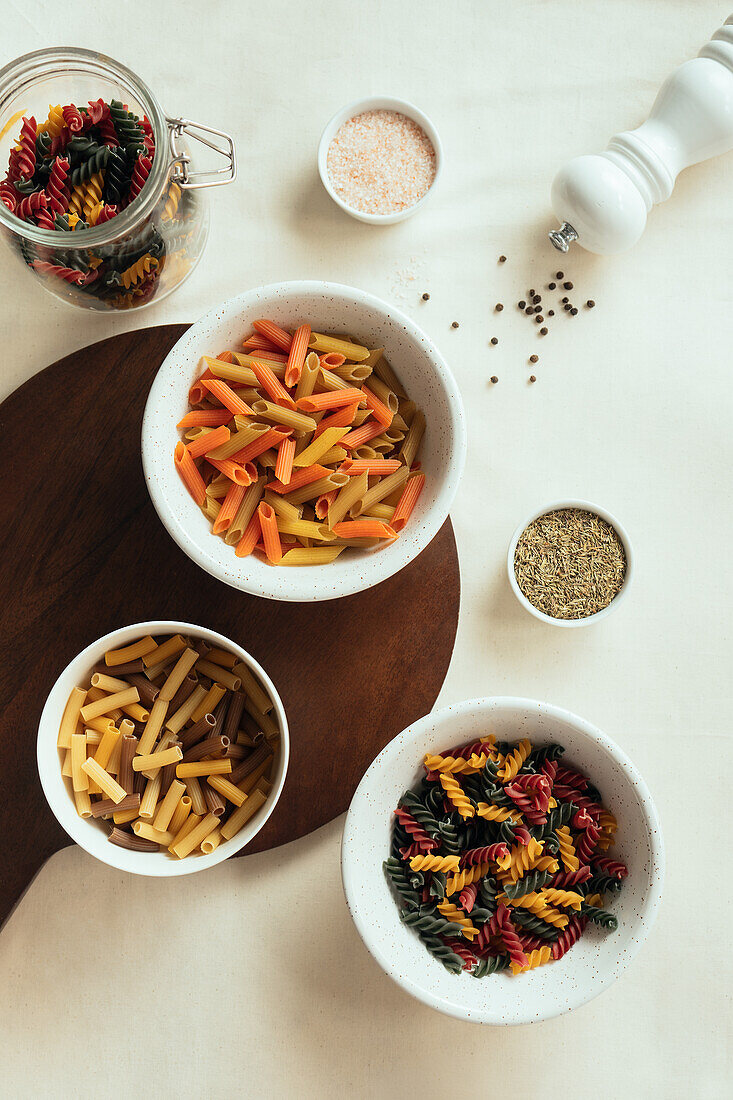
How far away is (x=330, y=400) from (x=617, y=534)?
2.37 ft

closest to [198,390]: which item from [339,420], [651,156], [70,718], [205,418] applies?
[205,418]

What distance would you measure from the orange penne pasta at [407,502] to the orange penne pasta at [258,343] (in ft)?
1.18

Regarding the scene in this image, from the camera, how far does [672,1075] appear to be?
187cm

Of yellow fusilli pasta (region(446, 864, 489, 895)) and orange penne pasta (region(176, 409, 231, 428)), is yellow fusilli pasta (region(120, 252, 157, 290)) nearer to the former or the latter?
orange penne pasta (region(176, 409, 231, 428))

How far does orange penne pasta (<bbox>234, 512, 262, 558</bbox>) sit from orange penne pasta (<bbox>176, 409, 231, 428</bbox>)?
0.58 ft

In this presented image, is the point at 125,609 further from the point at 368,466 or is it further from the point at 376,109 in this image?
the point at 376,109

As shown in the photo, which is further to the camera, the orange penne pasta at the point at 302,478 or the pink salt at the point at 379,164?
the pink salt at the point at 379,164

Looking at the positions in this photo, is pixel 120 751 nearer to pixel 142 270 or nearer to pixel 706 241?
pixel 142 270

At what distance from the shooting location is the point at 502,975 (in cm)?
149

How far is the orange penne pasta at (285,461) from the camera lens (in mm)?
1464

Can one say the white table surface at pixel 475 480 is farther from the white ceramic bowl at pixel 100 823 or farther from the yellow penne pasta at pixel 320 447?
the yellow penne pasta at pixel 320 447

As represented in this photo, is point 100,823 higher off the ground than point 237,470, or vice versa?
point 237,470

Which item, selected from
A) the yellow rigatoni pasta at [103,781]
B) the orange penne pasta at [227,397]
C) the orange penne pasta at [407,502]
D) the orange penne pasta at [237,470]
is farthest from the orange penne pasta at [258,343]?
the yellow rigatoni pasta at [103,781]

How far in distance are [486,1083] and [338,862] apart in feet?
2.03
